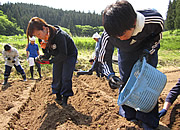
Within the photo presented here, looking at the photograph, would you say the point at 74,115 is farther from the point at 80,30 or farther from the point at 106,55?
the point at 80,30

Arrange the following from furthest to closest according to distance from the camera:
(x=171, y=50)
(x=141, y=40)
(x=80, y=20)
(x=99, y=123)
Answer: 1. (x=80, y=20)
2. (x=171, y=50)
3. (x=99, y=123)
4. (x=141, y=40)

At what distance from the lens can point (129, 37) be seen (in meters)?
1.61

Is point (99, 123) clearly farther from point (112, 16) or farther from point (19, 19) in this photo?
point (19, 19)

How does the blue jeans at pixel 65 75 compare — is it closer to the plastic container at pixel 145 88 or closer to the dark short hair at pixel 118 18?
the plastic container at pixel 145 88

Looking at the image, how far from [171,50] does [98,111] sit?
1365 cm

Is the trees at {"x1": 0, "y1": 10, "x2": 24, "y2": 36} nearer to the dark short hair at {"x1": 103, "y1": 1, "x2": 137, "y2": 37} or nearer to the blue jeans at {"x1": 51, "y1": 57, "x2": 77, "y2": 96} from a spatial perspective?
the blue jeans at {"x1": 51, "y1": 57, "x2": 77, "y2": 96}

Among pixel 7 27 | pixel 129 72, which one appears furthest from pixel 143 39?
pixel 7 27

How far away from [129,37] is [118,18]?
328 millimetres

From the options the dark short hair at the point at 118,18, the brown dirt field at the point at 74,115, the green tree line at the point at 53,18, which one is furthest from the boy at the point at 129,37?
the green tree line at the point at 53,18

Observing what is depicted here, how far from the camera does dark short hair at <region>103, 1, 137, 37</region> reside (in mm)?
1352

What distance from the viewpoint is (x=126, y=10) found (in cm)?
138

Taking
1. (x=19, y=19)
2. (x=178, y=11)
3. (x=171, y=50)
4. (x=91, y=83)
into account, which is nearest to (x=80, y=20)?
(x=19, y=19)

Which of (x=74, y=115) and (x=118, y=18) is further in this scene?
(x=74, y=115)

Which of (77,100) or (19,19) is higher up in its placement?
(19,19)
